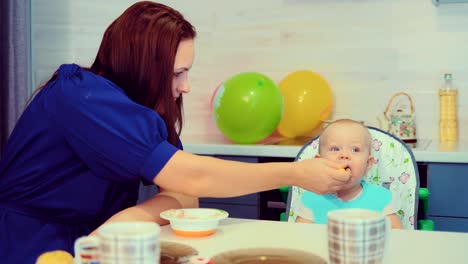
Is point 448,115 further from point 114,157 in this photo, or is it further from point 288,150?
point 114,157

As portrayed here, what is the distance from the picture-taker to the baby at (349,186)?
6.89 feet

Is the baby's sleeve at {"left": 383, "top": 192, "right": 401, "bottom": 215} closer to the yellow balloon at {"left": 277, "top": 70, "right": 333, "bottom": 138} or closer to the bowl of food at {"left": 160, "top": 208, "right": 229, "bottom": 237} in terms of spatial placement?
the bowl of food at {"left": 160, "top": 208, "right": 229, "bottom": 237}

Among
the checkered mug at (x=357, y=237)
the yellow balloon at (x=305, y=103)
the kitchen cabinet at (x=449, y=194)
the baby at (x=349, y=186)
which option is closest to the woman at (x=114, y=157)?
the checkered mug at (x=357, y=237)

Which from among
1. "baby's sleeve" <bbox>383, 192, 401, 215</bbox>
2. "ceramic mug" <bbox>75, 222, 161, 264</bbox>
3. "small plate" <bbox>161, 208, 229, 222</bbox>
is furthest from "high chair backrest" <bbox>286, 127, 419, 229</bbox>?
"ceramic mug" <bbox>75, 222, 161, 264</bbox>

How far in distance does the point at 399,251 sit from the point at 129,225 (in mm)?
618

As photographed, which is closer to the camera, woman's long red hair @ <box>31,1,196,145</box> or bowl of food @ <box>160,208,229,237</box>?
bowl of food @ <box>160,208,229,237</box>

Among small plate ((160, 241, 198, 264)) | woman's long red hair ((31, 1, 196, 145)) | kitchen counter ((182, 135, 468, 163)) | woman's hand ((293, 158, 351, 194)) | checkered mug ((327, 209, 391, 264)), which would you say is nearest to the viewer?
checkered mug ((327, 209, 391, 264))

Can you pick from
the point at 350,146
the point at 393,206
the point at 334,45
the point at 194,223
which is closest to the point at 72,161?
the point at 194,223

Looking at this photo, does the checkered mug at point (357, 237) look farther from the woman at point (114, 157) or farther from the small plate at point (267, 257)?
the woman at point (114, 157)

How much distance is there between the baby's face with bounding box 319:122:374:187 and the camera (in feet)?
6.91

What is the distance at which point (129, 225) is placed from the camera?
916 millimetres

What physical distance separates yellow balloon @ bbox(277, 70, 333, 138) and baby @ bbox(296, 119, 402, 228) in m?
0.93

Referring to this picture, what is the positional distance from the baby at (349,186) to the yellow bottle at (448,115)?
1.03 meters

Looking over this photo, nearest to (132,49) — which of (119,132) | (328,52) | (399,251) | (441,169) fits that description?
(119,132)
